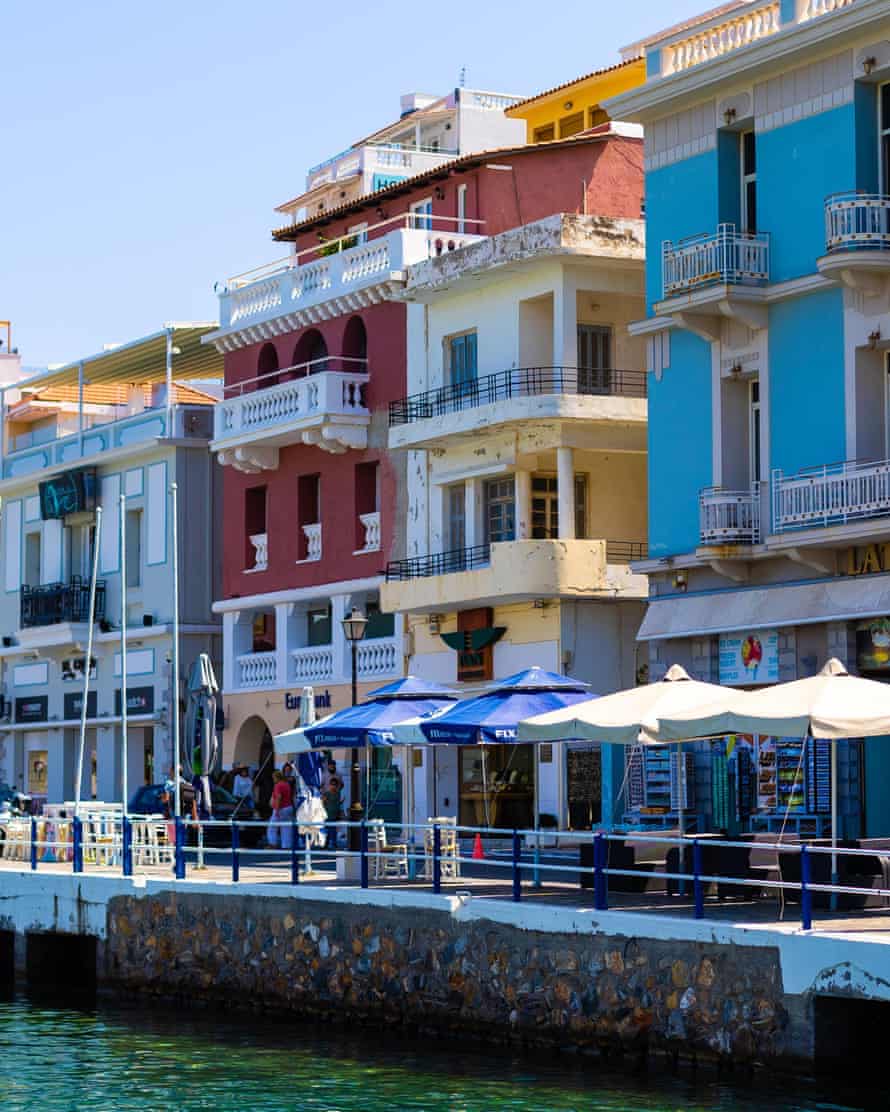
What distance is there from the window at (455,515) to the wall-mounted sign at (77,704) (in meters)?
14.3

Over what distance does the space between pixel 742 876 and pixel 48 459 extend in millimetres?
33873

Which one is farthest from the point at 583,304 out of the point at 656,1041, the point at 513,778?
the point at 656,1041

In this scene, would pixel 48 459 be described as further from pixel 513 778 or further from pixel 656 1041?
pixel 656 1041

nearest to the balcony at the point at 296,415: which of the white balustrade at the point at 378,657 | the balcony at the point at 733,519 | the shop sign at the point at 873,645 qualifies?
the white balustrade at the point at 378,657

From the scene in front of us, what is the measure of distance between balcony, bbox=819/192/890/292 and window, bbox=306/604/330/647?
17.3 meters

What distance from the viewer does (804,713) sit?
22.4 meters

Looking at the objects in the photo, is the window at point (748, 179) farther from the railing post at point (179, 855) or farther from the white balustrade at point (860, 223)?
the railing post at point (179, 855)

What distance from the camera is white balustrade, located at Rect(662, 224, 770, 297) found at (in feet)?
105

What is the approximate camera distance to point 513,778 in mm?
39875

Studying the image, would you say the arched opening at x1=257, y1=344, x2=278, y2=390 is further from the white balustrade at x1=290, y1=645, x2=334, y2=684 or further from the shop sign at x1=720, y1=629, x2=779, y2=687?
the shop sign at x1=720, y1=629, x2=779, y2=687

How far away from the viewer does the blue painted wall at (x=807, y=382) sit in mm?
30938

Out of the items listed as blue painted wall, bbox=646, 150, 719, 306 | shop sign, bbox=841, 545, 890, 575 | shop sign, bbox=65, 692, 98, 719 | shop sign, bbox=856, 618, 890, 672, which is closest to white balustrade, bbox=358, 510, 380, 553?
blue painted wall, bbox=646, 150, 719, 306

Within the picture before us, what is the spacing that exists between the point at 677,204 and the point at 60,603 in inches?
929

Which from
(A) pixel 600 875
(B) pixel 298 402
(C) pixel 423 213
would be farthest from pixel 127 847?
(C) pixel 423 213
